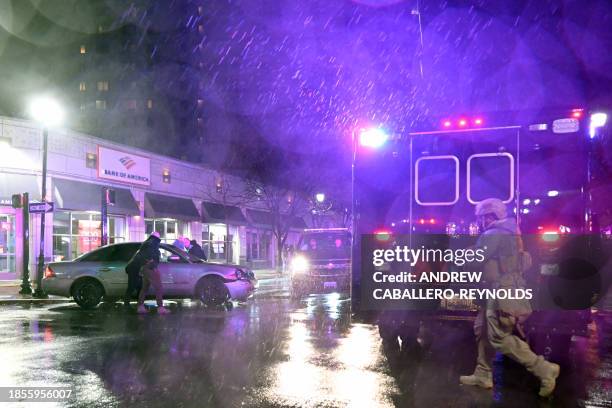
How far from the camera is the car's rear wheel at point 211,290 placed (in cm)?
1202

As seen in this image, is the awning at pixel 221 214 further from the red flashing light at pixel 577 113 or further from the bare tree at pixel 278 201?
the red flashing light at pixel 577 113

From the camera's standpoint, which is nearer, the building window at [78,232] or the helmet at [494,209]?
the helmet at [494,209]

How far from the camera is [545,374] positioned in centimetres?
502

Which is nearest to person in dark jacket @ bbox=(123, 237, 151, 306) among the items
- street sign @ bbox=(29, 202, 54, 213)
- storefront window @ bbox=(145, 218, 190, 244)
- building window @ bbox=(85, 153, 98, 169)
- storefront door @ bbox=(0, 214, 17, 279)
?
street sign @ bbox=(29, 202, 54, 213)

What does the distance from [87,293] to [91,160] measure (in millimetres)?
12579

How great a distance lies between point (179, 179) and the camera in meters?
29.0

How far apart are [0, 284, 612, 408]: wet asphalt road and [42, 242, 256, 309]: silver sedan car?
1.99m

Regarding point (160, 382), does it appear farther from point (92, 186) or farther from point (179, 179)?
point (179, 179)

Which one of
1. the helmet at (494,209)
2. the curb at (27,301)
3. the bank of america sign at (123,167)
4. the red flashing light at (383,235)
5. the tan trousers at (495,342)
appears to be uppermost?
the bank of america sign at (123,167)

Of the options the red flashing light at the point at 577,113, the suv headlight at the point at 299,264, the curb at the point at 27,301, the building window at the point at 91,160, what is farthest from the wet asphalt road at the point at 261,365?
the building window at the point at 91,160

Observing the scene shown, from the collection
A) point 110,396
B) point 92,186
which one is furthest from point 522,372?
point 92,186

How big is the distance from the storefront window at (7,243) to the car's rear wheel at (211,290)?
12654mm

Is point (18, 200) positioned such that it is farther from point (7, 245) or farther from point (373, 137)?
point (373, 137)

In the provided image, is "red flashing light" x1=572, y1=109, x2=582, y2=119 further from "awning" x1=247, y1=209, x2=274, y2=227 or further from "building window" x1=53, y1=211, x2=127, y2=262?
"awning" x1=247, y1=209, x2=274, y2=227
